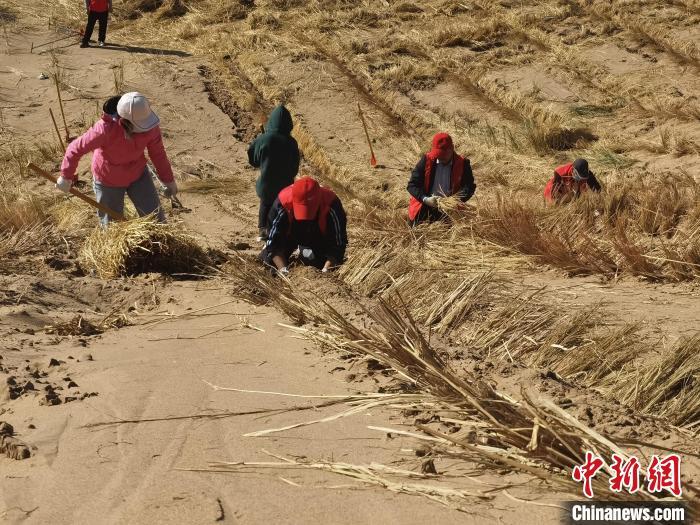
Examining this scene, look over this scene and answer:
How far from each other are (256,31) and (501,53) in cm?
409

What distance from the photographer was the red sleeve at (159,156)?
7.21 meters

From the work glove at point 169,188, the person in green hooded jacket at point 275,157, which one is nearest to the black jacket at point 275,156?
the person in green hooded jacket at point 275,157

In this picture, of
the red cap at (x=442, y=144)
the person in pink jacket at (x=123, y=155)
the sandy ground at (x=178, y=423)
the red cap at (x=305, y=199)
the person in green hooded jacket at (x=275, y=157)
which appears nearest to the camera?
the sandy ground at (x=178, y=423)

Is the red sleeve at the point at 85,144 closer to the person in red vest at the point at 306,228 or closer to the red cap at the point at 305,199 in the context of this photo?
the person in red vest at the point at 306,228

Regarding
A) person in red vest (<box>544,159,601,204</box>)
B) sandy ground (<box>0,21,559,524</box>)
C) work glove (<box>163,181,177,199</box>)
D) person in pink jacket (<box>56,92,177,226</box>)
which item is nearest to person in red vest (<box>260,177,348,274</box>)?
sandy ground (<box>0,21,559,524</box>)

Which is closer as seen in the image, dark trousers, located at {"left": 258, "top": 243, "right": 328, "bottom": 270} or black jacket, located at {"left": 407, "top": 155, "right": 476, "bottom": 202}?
dark trousers, located at {"left": 258, "top": 243, "right": 328, "bottom": 270}

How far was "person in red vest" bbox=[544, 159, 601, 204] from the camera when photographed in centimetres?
883

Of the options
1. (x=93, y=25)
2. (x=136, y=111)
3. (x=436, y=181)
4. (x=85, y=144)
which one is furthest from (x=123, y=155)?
(x=93, y=25)

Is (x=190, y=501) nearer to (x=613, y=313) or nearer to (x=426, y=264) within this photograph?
(x=613, y=313)

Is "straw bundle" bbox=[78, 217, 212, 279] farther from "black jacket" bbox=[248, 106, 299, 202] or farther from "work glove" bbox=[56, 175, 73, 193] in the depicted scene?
"black jacket" bbox=[248, 106, 299, 202]

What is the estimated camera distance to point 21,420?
14.4 ft

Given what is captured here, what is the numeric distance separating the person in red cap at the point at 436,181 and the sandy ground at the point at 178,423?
216 cm

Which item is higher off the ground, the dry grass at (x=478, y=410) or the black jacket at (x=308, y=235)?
the dry grass at (x=478, y=410)

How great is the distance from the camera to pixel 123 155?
23.3 feet
